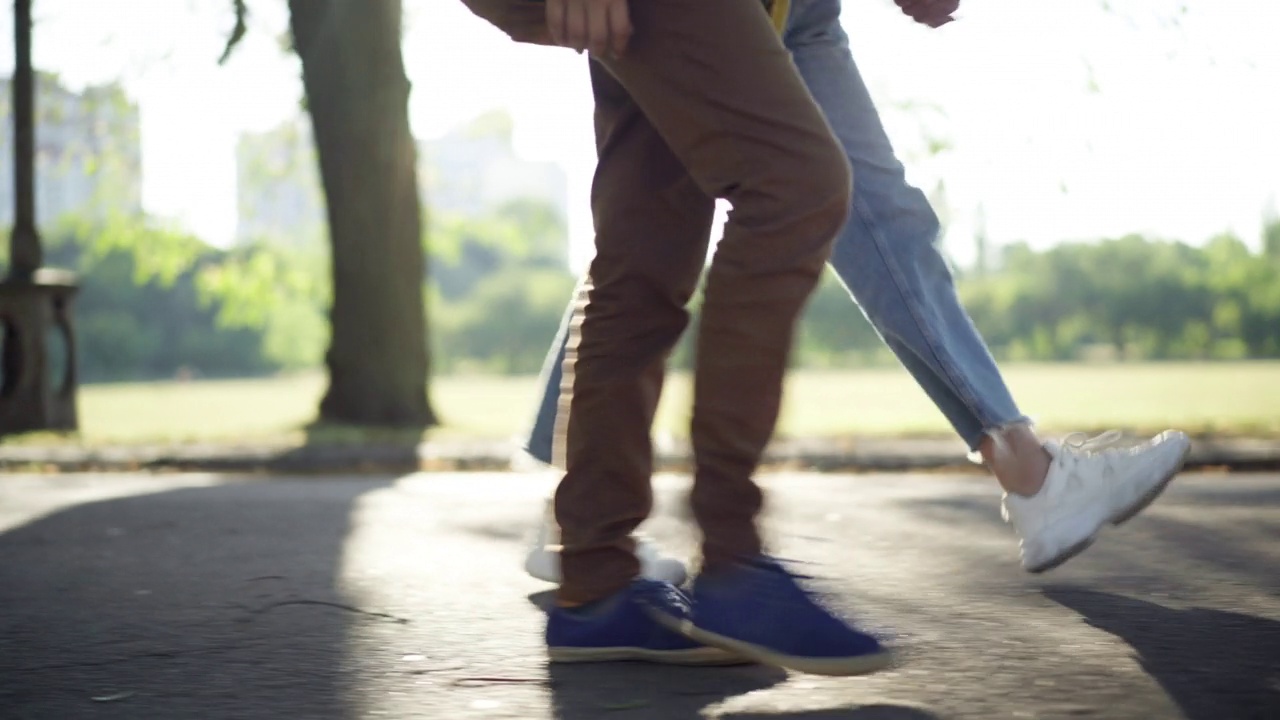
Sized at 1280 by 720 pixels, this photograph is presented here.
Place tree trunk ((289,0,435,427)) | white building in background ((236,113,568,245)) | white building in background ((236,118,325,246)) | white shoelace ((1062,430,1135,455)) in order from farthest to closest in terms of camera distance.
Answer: white building in background ((236,113,568,245)), white building in background ((236,118,325,246)), tree trunk ((289,0,435,427)), white shoelace ((1062,430,1135,455))

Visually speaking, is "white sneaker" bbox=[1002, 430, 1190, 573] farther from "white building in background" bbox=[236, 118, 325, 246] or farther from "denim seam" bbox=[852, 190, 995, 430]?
"white building in background" bbox=[236, 118, 325, 246]

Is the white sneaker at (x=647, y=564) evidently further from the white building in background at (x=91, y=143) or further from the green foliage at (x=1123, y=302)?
the green foliage at (x=1123, y=302)

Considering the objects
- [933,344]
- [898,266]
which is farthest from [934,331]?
[898,266]

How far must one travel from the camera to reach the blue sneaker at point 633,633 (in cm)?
229

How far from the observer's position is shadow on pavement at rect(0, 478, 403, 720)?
2.20 metres

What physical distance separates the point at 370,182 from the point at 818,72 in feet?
29.1

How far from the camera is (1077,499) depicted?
2.82 metres

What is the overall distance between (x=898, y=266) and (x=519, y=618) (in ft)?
3.06

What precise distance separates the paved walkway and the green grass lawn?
4.25 m

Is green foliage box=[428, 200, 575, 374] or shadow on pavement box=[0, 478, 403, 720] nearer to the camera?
shadow on pavement box=[0, 478, 403, 720]

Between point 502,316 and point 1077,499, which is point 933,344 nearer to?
point 1077,499

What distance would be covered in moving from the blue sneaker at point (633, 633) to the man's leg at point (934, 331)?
0.77 m

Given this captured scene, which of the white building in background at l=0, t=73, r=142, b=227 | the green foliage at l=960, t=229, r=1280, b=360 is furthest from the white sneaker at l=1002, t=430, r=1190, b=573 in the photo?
the green foliage at l=960, t=229, r=1280, b=360

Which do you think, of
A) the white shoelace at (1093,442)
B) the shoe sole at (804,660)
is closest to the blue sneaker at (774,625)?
the shoe sole at (804,660)
